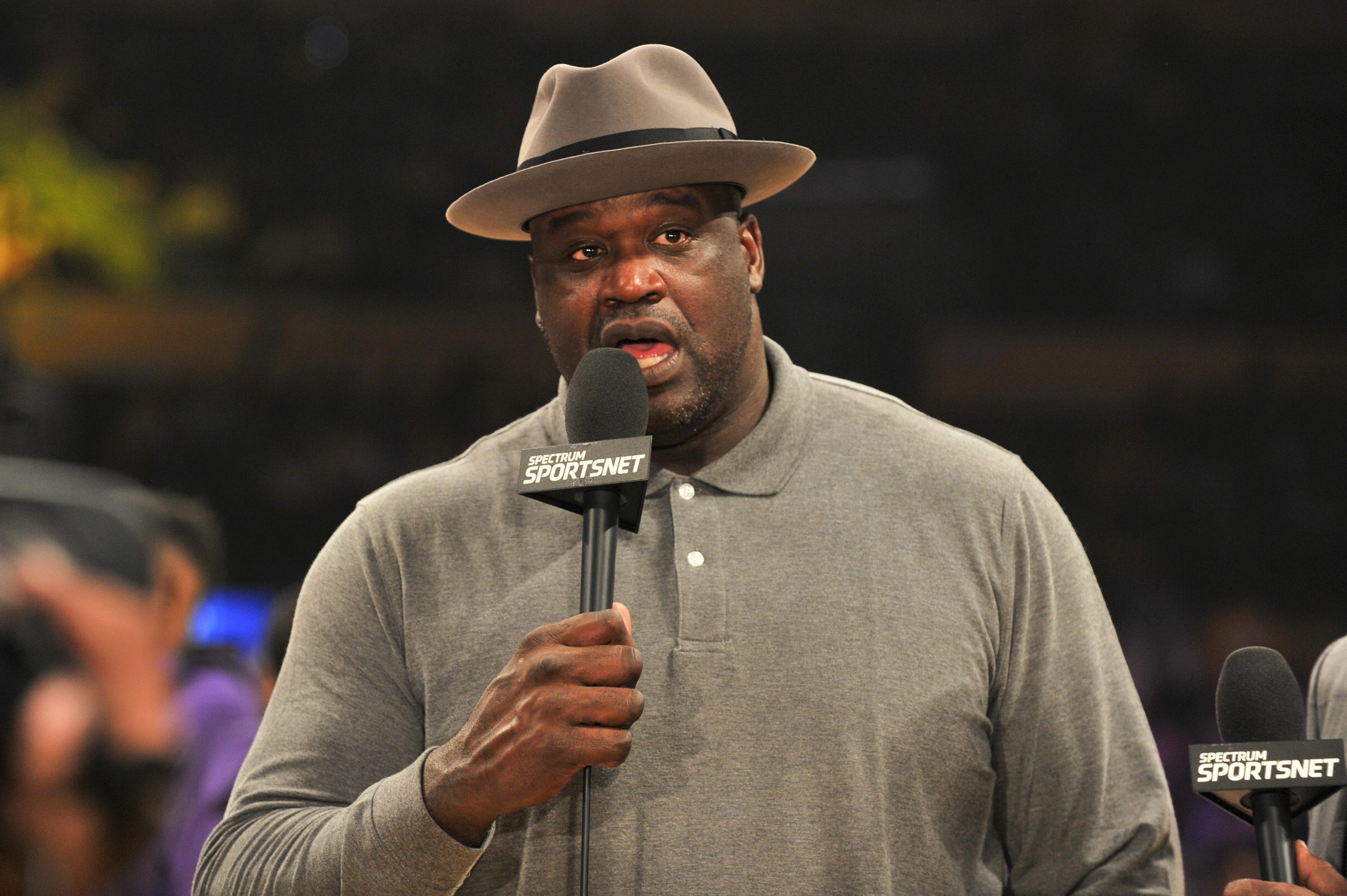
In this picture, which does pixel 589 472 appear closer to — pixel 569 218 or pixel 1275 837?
pixel 569 218

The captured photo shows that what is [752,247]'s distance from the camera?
1.62 metres

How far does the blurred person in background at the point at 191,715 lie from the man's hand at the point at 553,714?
1428 mm

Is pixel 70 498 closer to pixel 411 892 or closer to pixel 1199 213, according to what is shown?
pixel 411 892

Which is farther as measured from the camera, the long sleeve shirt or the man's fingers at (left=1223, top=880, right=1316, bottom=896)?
the long sleeve shirt

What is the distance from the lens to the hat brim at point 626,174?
57.5 inches

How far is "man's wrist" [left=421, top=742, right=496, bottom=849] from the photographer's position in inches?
46.9

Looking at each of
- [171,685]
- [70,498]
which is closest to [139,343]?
[171,685]

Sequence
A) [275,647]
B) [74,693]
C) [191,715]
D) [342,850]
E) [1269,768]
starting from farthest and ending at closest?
[275,647] → [191,715] → [74,693] → [342,850] → [1269,768]

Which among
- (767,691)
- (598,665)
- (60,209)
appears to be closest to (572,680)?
(598,665)

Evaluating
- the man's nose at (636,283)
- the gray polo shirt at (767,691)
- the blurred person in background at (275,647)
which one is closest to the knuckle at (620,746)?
the gray polo shirt at (767,691)

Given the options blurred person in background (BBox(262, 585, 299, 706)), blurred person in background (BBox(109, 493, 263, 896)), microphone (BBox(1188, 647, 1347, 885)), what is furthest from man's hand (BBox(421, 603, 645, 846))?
blurred person in background (BBox(262, 585, 299, 706))

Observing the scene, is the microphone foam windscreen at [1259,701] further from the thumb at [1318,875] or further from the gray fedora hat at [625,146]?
the gray fedora hat at [625,146]

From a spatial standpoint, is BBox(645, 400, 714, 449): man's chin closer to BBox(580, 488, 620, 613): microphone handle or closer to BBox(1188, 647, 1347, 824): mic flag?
BBox(580, 488, 620, 613): microphone handle

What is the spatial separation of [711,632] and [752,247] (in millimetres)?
473
